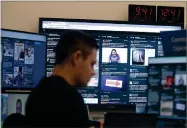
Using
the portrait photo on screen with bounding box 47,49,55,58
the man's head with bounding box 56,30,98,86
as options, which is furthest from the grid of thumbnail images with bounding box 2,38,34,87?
the man's head with bounding box 56,30,98,86

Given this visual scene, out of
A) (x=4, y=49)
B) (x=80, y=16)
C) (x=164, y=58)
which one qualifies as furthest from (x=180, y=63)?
(x=80, y=16)

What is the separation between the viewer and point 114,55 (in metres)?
3.24

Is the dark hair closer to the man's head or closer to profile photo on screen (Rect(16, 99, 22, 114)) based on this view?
the man's head

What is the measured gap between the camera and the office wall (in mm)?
3285

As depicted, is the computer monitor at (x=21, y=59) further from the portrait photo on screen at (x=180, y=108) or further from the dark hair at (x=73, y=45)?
the portrait photo on screen at (x=180, y=108)

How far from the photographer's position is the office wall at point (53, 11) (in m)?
3.29

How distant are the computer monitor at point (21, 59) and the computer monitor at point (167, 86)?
4.11 ft

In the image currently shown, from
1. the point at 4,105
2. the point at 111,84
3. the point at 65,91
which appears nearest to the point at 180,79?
the point at 65,91

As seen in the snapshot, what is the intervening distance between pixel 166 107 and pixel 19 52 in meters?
1.43

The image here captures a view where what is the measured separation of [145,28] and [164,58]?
173cm

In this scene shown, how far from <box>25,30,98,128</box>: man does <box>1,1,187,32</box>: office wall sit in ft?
5.10

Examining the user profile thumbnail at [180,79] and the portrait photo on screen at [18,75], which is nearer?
the user profile thumbnail at [180,79]

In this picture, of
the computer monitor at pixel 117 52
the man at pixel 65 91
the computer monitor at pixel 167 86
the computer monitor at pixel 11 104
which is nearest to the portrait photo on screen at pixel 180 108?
the computer monitor at pixel 167 86

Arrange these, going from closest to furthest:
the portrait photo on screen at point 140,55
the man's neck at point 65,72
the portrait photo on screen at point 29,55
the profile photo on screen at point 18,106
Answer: the man's neck at point 65,72 < the profile photo on screen at point 18,106 < the portrait photo on screen at point 29,55 < the portrait photo on screen at point 140,55
